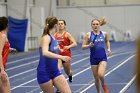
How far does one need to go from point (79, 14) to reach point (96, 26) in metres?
28.6

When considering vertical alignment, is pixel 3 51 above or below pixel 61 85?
above

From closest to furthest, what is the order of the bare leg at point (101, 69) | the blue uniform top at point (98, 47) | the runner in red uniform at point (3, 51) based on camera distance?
the runner in red uniform at point (3, 51)
the bare leg at point (101, 69)
the blue uniform top at point (98, 47)

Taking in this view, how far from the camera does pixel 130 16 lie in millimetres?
36375

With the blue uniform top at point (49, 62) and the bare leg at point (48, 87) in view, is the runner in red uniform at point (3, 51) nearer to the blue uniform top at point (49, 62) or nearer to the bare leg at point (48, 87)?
the blue uniform top at point (49, 62)

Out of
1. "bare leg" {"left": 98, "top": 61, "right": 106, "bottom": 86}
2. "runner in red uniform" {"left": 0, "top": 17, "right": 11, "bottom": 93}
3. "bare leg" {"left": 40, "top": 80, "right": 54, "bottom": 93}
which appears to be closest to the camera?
"bare leg" {"left": 40, "top": 80, "right": 54, "bottom": 93}

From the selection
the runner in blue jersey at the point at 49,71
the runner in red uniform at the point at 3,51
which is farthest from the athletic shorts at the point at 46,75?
the runner in red uniform at the point at 3,51

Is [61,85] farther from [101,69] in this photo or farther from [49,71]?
[101,69]

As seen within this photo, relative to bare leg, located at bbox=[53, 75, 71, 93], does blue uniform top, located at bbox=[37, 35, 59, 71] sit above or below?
above

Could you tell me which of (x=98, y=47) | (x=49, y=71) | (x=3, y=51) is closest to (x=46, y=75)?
(x=49, y=71)

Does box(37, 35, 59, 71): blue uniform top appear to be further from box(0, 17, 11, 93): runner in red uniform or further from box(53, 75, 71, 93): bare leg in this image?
box(0, 17, 11, 93): runner in red uniform

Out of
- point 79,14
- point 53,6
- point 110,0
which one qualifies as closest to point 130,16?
point 110,0

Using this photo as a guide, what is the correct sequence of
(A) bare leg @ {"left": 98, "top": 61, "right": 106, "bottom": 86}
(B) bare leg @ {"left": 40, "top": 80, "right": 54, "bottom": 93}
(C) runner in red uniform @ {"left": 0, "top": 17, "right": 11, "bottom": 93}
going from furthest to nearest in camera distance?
1. (A) bare leg @ {"left": 98, "top": 61, "right": 106, "bottom": 86}
2. (C) runner in red uniform @ {"left": 0, "top": 17, "right": 11, "bottom": 93}
3. (B) bare leg @ {"left": 40, "top": 80, "right": 54, "bottom": 93}

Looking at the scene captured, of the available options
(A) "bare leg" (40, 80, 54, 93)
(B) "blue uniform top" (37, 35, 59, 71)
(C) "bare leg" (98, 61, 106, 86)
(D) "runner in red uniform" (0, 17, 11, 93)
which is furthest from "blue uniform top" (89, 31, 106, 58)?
(A) "bare leg" (40, 80, 54, 93)

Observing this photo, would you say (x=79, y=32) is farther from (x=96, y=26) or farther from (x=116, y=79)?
(x=96, y=26)
